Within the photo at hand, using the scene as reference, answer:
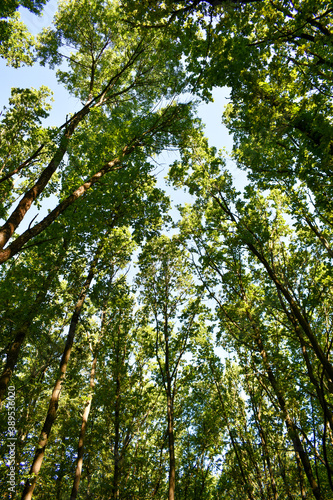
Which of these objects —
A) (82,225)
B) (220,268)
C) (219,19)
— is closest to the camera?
(219,19)

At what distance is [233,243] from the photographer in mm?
8852

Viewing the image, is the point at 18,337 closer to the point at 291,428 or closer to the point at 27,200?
the point at 27,200

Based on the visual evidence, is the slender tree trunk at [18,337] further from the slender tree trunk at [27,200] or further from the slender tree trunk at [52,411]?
the slender tree trunk at [27,200]

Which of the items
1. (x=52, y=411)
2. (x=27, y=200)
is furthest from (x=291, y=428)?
(x=27, y=200)

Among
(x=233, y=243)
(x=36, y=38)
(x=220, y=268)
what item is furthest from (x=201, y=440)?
(x=36, y=38)

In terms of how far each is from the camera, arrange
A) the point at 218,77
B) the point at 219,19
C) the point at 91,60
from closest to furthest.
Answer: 1. the point at 219,19
2. the point at 218,77
3. the point at 91,60

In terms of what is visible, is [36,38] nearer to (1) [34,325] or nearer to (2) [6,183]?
(2) [6,183]

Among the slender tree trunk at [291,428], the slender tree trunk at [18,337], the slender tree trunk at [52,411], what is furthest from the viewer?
the slender tree trunk at [18,337]

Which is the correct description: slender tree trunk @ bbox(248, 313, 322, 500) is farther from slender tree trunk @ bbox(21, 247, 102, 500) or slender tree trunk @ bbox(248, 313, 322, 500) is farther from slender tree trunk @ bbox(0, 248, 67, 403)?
slender tree trunk @ bbox(0, 248, 67, 403)

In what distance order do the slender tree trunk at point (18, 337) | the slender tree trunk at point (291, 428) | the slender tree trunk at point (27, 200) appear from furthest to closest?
1. the slender tree trunk at point (18, 337)
2. the slender tree trunk at point (291, 428)
3. the slender tree trunk at point (27, 200)

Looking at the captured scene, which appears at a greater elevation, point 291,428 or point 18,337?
point 18,337

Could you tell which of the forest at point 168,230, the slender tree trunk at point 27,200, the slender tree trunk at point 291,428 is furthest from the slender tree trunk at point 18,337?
the slender tree trunk at point 291,428

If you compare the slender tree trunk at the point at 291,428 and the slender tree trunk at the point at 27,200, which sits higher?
the slender tree trunk at the point at 27,200

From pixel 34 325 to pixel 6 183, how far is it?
19.4 ft
